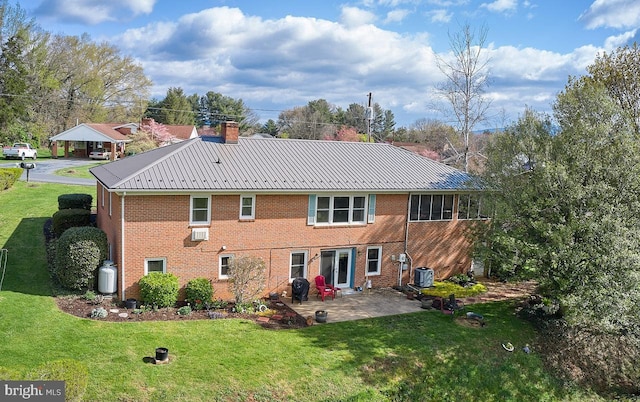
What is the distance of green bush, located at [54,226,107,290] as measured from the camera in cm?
1823

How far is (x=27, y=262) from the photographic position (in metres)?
21.9

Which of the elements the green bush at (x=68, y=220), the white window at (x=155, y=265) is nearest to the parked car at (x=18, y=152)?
the green bush at (x=68, y=220)

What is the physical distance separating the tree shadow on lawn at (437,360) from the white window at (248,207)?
537 centimetres

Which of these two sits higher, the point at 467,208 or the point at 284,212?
the point at 467,208

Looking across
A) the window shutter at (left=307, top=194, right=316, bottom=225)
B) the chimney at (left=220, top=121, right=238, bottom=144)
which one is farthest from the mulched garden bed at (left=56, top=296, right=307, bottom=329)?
the chimney at (left=220, top=121, right=238, bottom=144)

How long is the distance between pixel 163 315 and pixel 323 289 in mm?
6676

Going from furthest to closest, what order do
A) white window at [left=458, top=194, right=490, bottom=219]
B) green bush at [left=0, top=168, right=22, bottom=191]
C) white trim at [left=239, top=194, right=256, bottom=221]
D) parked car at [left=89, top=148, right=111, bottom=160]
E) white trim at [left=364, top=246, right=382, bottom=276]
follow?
parked car at [left=89, top=148, right=111, bottom=160], green bush at [left=0, top=168, right=22, bottom=191], white window at [left=458, top=194, right=490, bottom=219], white trim at [left=364, top=246, right=382, bottom=276], white trim at [left=239, top=194, right=256, bottom=221]

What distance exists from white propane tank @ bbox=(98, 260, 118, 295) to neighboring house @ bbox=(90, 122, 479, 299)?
0.31 meters

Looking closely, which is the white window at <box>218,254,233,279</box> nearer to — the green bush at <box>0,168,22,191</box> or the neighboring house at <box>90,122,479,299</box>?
the neighboring house at <box>90,122,479,299</box>

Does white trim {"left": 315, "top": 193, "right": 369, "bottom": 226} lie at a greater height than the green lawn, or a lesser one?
greater

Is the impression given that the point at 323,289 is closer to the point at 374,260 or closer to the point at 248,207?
→ the point at 374,260

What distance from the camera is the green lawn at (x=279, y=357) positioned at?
1347cm

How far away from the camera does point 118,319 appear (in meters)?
16.9

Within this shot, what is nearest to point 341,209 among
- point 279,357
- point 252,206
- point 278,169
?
point 278,169
